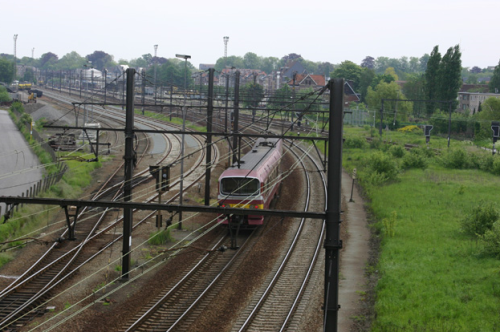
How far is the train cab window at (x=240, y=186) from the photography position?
70.3 feet

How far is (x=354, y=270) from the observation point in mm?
18344

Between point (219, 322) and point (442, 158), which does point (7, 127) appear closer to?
point (442, 158)

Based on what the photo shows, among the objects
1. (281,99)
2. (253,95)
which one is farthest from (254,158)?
(281,99)

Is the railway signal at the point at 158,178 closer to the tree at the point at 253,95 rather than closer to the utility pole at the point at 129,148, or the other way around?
the utility pole at the point at 129,148

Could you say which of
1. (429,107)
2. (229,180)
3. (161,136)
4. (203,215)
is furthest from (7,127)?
(429,107)

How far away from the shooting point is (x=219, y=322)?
45.1 feet

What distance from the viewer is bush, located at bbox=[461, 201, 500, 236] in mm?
20078

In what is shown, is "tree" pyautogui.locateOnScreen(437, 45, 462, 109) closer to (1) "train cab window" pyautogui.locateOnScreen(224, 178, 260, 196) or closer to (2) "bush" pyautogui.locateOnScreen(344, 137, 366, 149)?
(2) "bush" pyautogui.locateOnScreen(344, 137, 366, 149)

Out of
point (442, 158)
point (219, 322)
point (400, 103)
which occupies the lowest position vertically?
point (219, 322)

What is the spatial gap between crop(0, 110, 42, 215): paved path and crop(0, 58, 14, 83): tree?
5321 cm

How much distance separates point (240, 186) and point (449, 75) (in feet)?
186

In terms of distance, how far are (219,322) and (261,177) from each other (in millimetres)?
9003

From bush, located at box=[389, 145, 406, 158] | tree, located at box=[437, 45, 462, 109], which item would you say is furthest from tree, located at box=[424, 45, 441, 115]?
bush, located at box=[389, 145, 406, 158]

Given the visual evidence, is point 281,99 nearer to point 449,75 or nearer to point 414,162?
point 449,75
